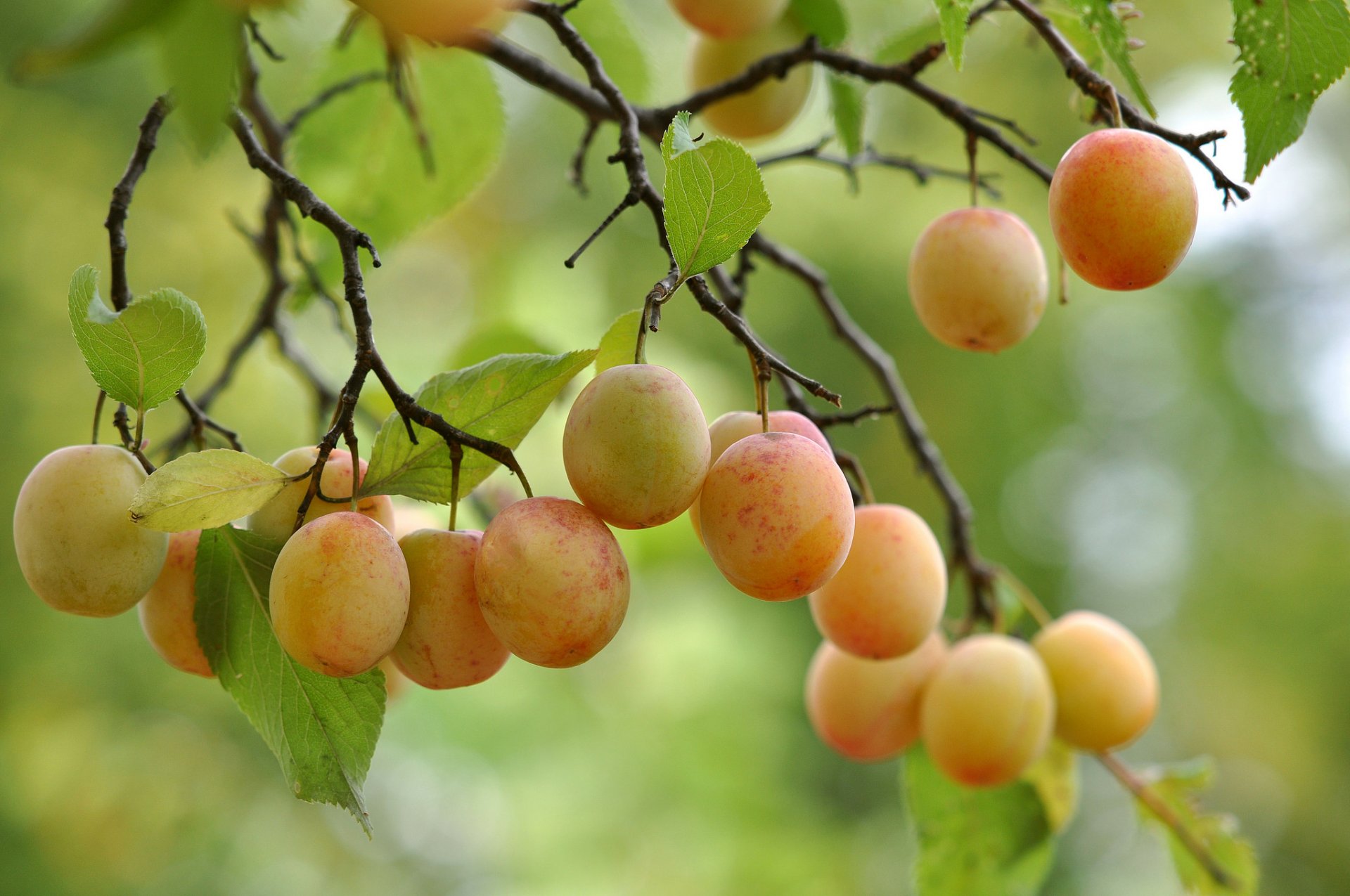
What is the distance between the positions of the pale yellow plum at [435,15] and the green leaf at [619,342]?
14cm

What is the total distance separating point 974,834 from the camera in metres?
0.60

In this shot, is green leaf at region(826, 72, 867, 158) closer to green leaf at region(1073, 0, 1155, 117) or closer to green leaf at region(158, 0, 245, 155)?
green leaf at region(1073, 0, 1155, 117)

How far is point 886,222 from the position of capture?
2.90m

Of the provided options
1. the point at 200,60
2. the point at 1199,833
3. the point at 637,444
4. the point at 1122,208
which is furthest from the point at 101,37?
the point at 1199,833

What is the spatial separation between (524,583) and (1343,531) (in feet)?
11.6

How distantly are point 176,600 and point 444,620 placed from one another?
0.39 feet

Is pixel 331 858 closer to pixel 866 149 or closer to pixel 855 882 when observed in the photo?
pixel 855 882

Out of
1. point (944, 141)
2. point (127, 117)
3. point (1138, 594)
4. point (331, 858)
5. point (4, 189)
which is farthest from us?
point (1138, 594)

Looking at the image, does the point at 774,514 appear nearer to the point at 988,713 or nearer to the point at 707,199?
the point at 707,199

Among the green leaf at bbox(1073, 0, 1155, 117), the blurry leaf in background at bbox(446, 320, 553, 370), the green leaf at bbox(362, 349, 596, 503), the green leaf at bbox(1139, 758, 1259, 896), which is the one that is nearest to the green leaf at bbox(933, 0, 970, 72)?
the green leaf at bbox(1073, 0, 1155, 117)

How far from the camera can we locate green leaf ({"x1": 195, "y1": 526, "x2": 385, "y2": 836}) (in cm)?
33

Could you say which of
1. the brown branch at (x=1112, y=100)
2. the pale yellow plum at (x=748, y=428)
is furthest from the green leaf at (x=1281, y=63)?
the pale yellow plum at (x=748, y=428)

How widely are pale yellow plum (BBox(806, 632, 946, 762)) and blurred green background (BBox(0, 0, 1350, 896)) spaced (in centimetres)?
25

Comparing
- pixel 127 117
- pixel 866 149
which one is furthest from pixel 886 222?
pixel 866 149
